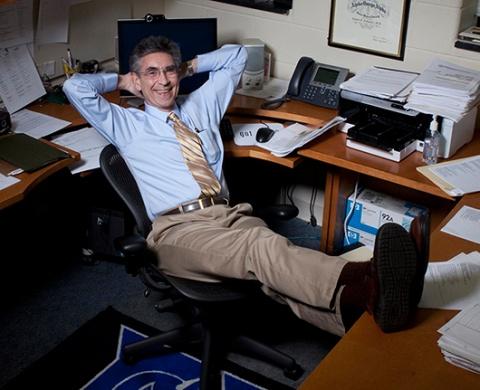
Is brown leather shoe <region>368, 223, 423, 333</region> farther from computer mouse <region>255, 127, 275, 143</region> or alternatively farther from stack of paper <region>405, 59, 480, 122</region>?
computer mouse <region>255, 127, 275, 143</region>

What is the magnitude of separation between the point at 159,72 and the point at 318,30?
38.9 inches

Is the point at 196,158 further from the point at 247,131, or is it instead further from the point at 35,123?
the point at 35,123

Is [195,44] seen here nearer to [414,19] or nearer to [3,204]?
[414,19]

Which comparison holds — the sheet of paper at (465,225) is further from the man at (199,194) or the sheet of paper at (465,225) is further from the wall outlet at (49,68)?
the wall outlet at (49,68)

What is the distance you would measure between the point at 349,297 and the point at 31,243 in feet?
6.16

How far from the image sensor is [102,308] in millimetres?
2877

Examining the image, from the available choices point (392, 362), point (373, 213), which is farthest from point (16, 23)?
point (392, 362)

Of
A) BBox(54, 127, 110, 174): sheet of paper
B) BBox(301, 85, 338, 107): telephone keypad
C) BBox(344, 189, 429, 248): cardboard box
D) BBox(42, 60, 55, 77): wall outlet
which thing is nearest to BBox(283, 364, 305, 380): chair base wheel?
BBox(344, 189, 429, 248): cardboard box

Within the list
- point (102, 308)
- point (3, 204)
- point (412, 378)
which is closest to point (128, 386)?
point (102, 308)

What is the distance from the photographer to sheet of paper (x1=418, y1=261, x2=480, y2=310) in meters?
1.75

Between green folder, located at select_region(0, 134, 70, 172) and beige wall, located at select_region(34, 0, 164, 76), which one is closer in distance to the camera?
green folder, located at select_region(0, 134, 70, 172)

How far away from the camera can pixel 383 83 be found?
9.09 feet

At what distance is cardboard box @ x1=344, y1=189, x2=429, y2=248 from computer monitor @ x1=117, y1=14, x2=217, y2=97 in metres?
0.94

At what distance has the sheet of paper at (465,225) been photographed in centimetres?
208
